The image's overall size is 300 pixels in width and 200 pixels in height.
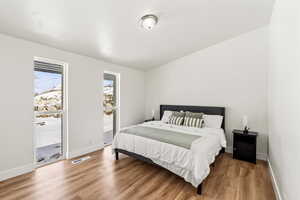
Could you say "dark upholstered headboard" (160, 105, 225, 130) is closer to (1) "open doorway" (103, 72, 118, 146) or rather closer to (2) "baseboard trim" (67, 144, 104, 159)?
(1) "open doorway" (103, 72, 118, 146)

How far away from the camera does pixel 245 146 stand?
9.88 feet

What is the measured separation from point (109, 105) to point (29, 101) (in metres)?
1.91

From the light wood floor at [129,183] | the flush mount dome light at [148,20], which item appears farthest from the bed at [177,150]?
the flush mount dome light at [148,20]

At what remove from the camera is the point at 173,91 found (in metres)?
4.52

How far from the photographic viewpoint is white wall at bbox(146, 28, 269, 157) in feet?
10.3

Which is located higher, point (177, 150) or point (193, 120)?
point (193, 120)

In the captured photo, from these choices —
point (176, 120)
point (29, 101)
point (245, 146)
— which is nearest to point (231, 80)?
point (245, 146)

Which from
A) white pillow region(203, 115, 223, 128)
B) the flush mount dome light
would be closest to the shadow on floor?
the flush mount dome light

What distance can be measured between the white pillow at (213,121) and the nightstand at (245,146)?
389 mm

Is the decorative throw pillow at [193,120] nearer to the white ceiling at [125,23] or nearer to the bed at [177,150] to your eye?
the bed at [177,150]

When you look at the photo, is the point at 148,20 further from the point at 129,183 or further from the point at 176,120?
the point at 129,183

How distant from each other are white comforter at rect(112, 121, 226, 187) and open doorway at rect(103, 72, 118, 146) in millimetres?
1486

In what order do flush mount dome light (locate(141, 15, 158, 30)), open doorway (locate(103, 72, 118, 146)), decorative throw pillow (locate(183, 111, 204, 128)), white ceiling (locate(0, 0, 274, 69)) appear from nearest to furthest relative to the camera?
1. white ceiling (locate(0, 0, 274, 69))
2. flush mount dome light (locate(141, 15, 158, 30))
3. decorative throw pillow (locate(183, 111, 204, 128))
4. open doorway (locate(103, 72, 118, 146))

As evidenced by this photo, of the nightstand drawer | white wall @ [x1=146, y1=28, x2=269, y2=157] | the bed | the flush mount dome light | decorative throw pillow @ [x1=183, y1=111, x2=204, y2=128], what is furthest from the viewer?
decorative throw pillow @ [x1=183, y1=111, x2=204, y2=128]
